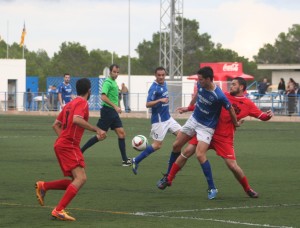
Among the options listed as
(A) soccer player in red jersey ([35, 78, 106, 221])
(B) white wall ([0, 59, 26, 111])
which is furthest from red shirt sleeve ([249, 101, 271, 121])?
(B) white wall ([0, 59, 26, 111])

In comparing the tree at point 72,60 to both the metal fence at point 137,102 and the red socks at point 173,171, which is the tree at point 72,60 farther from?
the red socks at point 173,171

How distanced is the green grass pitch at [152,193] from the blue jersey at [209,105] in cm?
117

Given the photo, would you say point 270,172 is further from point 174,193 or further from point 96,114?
point 96,114

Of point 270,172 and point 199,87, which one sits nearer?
point 199,87

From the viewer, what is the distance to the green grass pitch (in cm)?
1222

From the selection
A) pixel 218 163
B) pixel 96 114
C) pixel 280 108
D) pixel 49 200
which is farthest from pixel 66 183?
pixel 96 114

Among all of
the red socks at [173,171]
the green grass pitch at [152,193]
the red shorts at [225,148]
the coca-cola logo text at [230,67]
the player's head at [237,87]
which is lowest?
the green grass pitch at [152,193]

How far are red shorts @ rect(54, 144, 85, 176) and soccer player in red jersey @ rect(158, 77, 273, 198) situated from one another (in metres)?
3.26

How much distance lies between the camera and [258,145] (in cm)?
2875

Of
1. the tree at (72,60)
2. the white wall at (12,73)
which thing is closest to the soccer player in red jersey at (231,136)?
the white wall at (12,73)

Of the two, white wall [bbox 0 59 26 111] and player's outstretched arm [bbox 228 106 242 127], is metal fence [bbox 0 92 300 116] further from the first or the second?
player's outstretched arm [bbox 228 106 242 127]

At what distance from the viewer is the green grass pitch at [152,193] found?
40.1ft

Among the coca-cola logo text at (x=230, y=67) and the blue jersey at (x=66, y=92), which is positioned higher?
the coca-cola logo text at (x=230, y=67)

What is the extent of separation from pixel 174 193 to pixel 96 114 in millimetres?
41406
